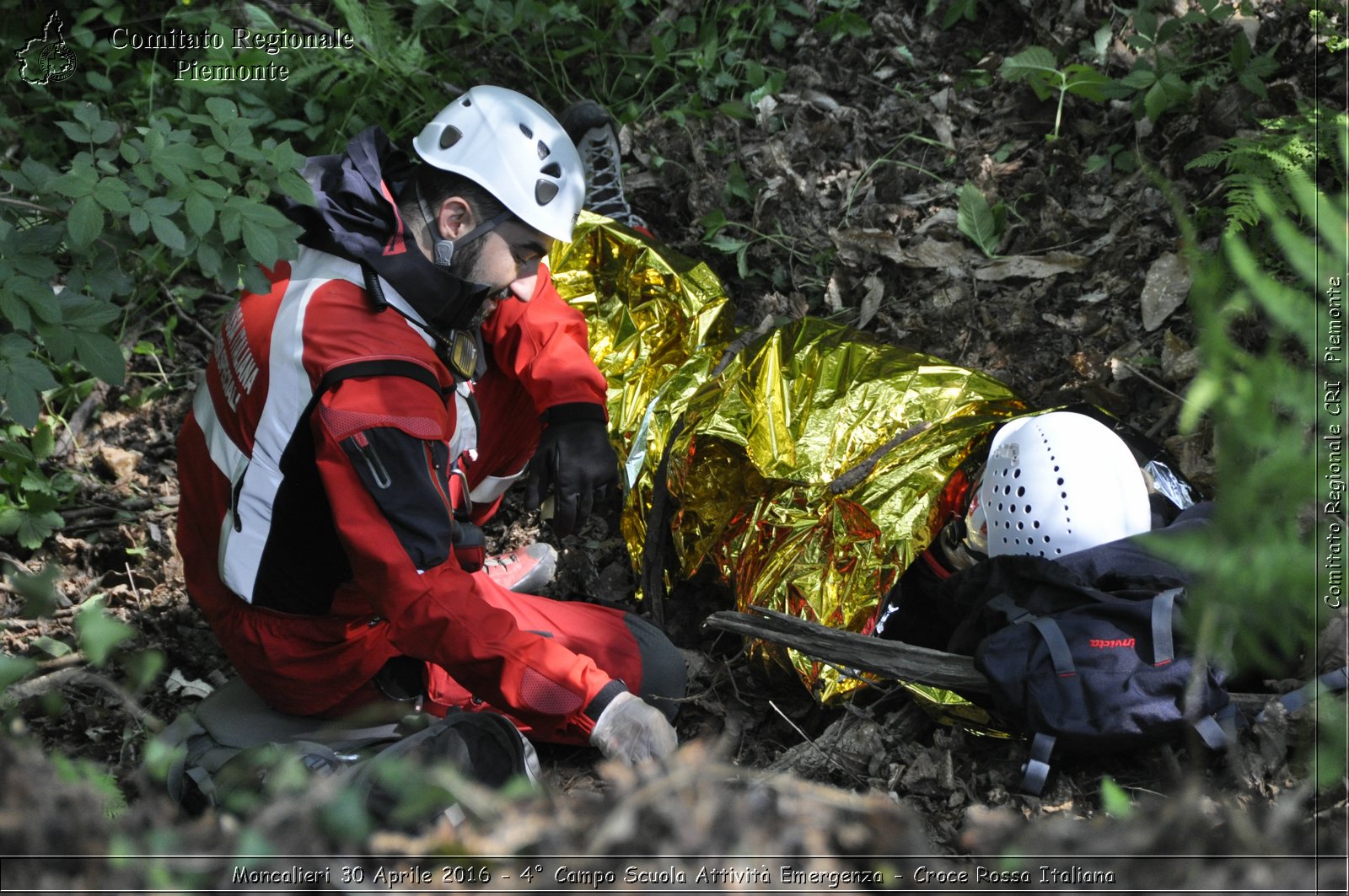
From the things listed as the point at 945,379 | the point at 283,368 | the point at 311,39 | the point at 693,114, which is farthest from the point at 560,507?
the point at 311,39

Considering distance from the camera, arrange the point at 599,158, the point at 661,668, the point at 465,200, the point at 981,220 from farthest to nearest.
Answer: the point at 599,158
the point at 981,220
the point at 661,668
the point at 465,200

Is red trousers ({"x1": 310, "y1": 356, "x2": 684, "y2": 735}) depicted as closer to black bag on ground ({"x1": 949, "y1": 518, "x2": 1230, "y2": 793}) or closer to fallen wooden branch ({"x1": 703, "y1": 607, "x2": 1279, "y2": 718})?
fallen wooden branch ({"x1": 703, "y1": 607, "x2": 1279, "y2": 718})

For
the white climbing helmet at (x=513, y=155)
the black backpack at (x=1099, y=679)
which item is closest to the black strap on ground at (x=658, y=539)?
the white climbing helmet at (x=513, y=155)

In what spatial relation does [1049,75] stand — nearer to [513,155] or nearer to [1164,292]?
[1164,292]

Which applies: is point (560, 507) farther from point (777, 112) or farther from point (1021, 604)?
point (777, 112)

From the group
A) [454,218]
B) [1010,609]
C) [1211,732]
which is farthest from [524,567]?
[1211,732]

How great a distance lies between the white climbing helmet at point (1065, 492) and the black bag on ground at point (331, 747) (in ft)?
4.31

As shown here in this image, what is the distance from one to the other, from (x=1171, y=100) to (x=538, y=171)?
2107 mm

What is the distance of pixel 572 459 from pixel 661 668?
677 mm

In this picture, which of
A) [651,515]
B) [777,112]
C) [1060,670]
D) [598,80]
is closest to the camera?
[1060,670]

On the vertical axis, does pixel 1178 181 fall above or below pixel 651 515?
above

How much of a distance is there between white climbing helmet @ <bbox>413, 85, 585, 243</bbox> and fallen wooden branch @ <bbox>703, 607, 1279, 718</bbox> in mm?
1106

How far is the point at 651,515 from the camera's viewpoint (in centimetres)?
309

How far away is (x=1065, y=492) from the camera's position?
94.0 inches
